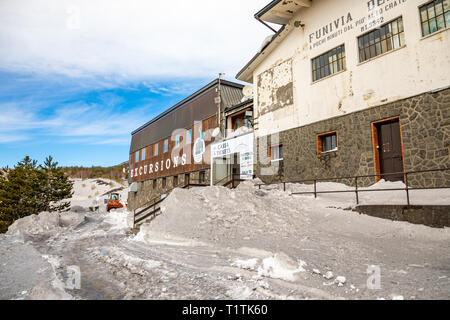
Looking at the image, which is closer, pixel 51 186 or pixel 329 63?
pixel 329 63

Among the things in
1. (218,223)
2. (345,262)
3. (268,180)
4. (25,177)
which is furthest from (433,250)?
(25,177)

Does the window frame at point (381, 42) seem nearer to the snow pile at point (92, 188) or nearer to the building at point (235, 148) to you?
the building at point (235, 148)

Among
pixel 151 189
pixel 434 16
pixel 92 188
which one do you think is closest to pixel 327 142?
pixel 434 16

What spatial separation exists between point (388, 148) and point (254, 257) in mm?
7521

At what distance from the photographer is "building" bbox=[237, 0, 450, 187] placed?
31.6 feet

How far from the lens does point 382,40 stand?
1122 centimetres

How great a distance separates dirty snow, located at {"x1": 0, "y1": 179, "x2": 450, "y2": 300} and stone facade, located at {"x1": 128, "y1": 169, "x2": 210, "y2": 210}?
11315 millimetres

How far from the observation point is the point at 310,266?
5.71 meters

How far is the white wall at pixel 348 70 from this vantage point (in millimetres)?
9789

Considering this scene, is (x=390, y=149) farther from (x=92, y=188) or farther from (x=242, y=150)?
(x=92, y=188)

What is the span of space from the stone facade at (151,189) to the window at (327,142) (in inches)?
410

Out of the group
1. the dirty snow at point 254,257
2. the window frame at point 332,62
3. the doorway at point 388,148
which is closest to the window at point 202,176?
the dirty snow at point 254,257
